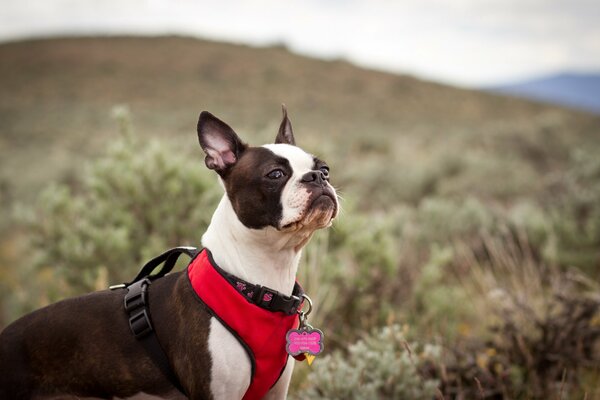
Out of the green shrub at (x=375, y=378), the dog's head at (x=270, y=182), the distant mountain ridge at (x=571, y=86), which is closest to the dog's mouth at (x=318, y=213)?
the dog's head at (x=270, y=182)

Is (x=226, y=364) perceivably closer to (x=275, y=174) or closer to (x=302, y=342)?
(x=302, y=342)

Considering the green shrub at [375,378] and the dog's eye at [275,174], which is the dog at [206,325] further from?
the green shrub at [375,378]

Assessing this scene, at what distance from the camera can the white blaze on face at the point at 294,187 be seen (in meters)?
2.20

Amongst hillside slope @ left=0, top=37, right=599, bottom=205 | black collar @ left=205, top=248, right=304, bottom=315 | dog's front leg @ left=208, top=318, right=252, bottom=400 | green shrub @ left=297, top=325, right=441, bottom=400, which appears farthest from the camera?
hillside slope @ left=0, top=37, right=599, bottom=205

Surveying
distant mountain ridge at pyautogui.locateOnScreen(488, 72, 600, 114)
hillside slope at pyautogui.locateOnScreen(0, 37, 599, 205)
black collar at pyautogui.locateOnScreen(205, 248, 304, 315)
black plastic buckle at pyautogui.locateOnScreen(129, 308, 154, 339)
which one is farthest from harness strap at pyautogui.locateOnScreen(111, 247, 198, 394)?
distant mountain ridge at pyautogui.locateOnScreen(488, 72, 600, 114)

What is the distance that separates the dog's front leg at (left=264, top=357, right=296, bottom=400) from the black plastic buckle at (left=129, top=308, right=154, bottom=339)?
0.63 m

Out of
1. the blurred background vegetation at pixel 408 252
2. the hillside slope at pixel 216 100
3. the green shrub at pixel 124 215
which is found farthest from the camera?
the hillside slope at pixel 216 100

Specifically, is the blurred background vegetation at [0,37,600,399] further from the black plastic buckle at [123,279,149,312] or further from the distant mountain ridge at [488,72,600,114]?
the distant mountain ridge at [488,72,600,114]

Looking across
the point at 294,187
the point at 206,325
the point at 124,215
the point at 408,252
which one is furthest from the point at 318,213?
the point at 408,252

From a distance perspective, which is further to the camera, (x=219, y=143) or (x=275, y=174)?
(x=219, y=143)

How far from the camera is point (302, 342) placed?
224 centimetres

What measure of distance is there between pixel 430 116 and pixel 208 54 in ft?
72.4

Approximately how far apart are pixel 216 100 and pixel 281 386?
34.3 m

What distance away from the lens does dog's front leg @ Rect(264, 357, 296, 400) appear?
2.35 m
